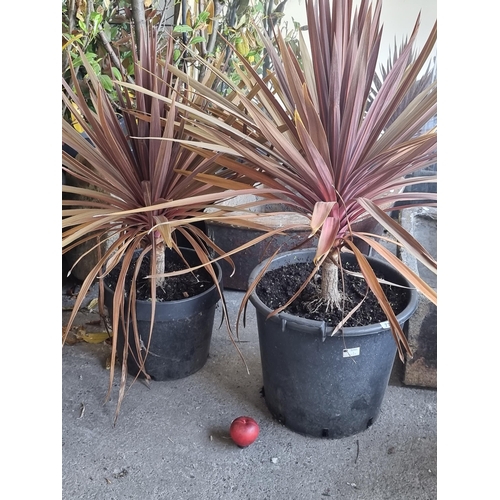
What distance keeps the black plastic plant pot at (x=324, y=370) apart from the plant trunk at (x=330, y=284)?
0.13 m

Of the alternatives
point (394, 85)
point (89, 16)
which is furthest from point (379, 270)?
point (89, 16)

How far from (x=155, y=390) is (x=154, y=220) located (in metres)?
0.56

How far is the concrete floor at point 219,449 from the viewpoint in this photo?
3.86 feet

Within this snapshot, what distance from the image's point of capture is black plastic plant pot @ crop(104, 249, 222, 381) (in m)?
1.41

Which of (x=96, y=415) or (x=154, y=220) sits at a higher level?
(x=154, y=220)

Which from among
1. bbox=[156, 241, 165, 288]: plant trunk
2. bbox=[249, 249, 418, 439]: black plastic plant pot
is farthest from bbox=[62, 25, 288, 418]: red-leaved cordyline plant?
bbox=[249, 249, 418, 439]: black plastic plant pot

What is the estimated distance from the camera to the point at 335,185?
1095 millimetres

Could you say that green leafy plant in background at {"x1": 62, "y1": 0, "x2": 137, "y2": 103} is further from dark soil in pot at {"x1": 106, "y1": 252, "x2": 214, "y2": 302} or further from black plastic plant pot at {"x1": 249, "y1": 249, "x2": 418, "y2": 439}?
black plastic plant pot at {"x1": 249, "y1": 249, "x2": 418, "y2": 439}

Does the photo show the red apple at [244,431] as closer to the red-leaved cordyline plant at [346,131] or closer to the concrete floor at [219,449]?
the concrete floor at [219,449]

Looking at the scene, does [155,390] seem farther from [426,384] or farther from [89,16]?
[89,16]

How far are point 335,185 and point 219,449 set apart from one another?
2.44 ft
